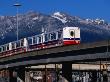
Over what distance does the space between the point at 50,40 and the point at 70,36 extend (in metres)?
3.86

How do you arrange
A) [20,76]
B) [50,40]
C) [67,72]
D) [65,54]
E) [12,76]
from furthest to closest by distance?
[12,76] < [20,76] < [50,40] < [67,72] < [65,54]

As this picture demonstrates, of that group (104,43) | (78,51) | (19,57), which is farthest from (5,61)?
(104,43)

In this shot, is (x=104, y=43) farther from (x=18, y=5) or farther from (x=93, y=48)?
(x=18, y=5)

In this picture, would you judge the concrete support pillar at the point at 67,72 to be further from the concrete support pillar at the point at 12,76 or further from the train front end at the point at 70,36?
the concrete support pillar at the point at 12,76

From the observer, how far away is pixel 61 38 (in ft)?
269

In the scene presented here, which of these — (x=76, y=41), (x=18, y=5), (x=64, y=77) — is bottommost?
(x=64, y=77)

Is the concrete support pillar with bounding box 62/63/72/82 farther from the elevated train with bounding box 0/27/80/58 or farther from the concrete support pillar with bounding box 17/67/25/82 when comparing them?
the concrete support pillar with bounding box 17/67/25/82

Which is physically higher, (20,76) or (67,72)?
(67,72)

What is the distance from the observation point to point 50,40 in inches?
3359

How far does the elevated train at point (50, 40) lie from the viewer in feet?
270

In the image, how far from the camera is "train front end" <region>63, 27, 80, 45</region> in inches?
3209

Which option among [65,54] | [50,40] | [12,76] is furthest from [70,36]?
[12,76]

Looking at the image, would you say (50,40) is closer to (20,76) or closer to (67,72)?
(67,72)

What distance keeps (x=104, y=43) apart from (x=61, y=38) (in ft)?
A: 68.0
